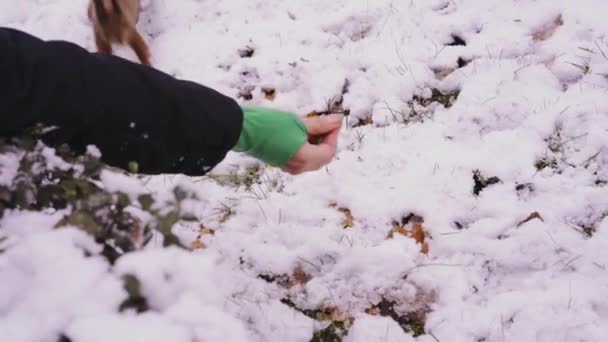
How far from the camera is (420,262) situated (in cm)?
188

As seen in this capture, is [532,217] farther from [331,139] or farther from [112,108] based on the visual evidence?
[112,108]

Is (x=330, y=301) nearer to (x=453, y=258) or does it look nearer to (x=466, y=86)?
(x=453, y=258)

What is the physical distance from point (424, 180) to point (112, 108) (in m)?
1.34

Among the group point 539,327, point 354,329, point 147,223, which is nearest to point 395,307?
point 354,329

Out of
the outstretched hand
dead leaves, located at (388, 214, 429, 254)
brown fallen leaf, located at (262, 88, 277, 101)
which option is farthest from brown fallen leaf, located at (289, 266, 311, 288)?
brown fallen leaf, located at (262, 88, 277, 101)

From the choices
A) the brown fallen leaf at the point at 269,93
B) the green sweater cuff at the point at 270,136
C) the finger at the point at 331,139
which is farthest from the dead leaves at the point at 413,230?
the brown fallen leaf at the point at 269,93

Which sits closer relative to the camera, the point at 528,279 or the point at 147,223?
the point at 147,223

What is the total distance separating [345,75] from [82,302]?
2.02 meters

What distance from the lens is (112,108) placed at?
117 cm

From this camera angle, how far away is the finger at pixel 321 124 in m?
1.66

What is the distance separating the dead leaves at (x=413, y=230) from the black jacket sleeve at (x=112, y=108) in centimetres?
88

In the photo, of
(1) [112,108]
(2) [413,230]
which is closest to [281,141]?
(1) [112,108]

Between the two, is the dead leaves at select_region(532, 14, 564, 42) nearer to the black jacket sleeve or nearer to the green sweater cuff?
the green sweater cuff

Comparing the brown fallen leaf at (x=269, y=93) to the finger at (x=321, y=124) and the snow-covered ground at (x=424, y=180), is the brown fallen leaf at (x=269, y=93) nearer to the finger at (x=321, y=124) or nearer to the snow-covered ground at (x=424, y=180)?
the snow-covered ground at (x=424, y=180)
